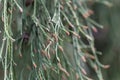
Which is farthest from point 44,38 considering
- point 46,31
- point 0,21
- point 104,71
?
point 104,71

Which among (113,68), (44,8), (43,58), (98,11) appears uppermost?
(44,8)

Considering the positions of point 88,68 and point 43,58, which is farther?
point 88,68

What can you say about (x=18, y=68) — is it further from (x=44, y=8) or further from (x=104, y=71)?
(x=104, y=71)

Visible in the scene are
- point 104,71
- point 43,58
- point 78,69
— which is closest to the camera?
point 43,58

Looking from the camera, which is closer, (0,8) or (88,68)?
(0,8)

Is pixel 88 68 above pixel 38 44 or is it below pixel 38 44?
below

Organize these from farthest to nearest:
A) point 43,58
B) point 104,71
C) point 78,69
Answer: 1. point 104,71
2. point 78,69
3. point 43,58

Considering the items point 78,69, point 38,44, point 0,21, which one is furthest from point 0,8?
point 78,69

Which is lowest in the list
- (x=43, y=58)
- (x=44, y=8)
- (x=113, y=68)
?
(x=113, y=68)

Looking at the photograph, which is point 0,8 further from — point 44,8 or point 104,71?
point 104,71
